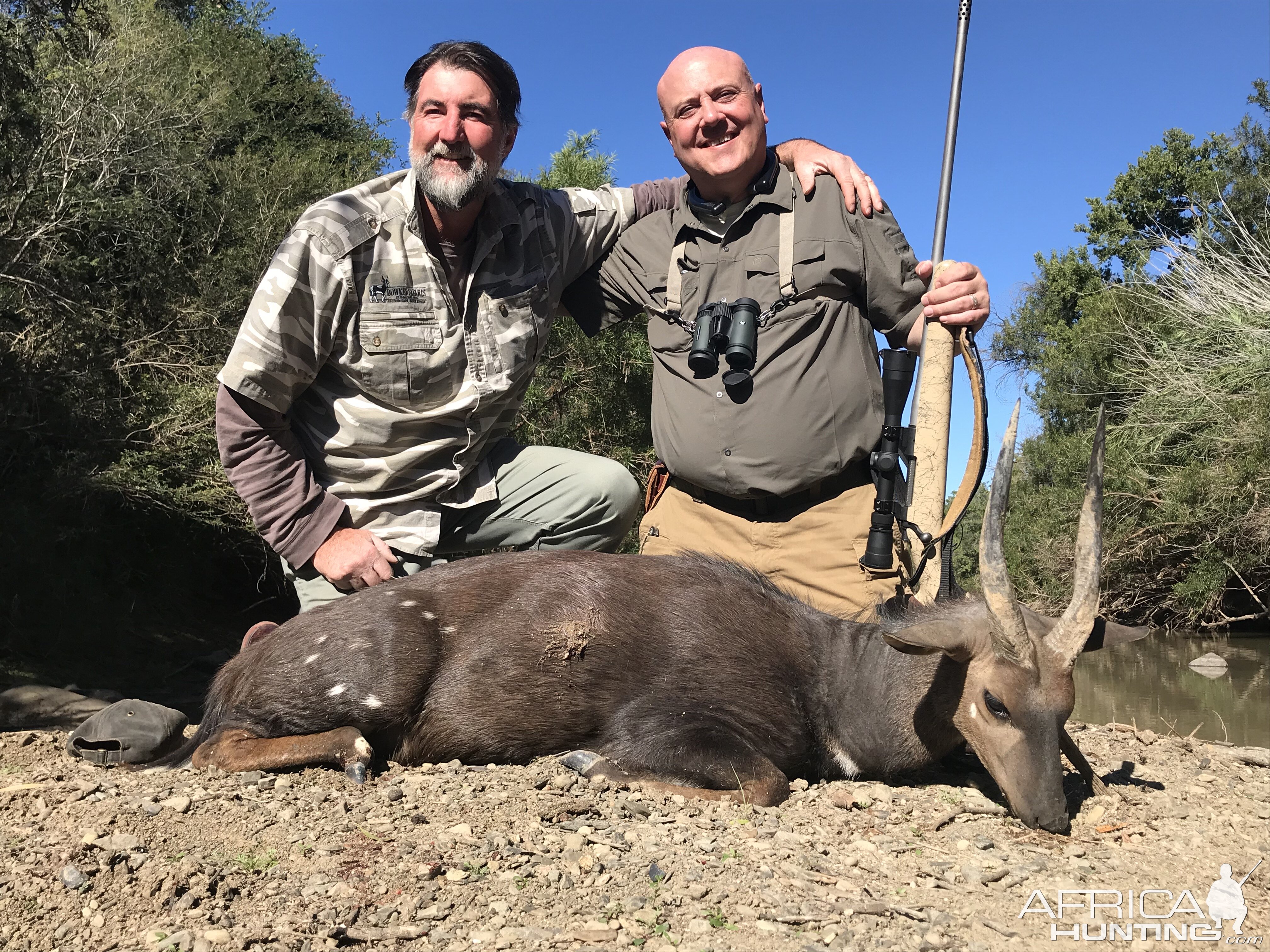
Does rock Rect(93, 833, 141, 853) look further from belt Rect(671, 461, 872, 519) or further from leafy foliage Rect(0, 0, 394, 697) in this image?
leafy foliage Rect(0, 0, 394, 697)

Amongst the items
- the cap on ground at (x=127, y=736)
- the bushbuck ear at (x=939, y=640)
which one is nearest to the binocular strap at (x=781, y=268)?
the bushbuck ear at (x=939, y=640)

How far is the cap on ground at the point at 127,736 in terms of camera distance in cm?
429

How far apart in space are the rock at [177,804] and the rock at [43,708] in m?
2.91

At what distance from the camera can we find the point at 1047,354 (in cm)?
2064

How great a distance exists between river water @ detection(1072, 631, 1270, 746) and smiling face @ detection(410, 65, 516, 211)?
192 inches

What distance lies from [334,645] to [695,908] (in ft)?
6.37

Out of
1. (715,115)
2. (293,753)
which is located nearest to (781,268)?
(715,115)

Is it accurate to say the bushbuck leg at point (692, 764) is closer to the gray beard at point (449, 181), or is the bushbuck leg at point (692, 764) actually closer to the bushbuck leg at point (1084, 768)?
the bushbuck leg at point (1084, 768)

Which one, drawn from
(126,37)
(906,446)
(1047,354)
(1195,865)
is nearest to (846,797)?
(1195,865)

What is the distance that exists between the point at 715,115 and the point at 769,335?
45.7 inches

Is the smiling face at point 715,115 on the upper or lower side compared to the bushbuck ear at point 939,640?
upper

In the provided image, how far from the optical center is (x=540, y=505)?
5.53 meters

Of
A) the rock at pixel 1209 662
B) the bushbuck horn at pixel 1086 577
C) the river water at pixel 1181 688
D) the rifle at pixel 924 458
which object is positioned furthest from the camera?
the rock at pixel 1209 662

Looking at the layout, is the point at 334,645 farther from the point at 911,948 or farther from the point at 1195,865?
the point at 1195,865
